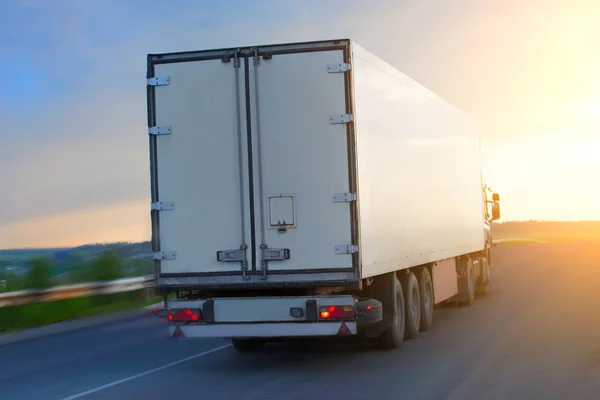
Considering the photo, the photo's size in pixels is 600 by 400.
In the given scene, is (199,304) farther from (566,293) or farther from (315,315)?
(566,293)

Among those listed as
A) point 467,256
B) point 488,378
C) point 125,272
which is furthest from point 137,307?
point 488,378

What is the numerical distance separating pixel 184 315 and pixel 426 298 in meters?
5.75

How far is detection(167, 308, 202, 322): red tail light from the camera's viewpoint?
12414 mm

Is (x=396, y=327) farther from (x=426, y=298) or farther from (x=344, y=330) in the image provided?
(x=426, y=298)

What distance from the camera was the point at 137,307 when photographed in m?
23.6

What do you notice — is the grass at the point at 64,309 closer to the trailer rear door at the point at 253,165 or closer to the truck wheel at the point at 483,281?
the truck wheel at the point at 483,281

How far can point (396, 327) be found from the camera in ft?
47.3

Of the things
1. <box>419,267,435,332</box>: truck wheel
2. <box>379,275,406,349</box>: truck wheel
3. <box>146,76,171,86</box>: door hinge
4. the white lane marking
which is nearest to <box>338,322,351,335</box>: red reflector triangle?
<box>379,275,406,349</box>: truck wheel

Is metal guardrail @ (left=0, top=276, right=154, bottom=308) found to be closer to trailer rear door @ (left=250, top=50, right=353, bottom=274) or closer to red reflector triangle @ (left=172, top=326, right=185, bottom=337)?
red reflector triangle @ (left=172, top=326, right=185, bottom=337)

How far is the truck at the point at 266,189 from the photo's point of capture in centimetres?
1207

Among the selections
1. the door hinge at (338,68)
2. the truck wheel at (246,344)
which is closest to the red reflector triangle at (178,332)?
the truck wheel at (246,344)

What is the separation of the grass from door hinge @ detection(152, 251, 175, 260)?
26.1 ft

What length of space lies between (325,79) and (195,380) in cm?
387

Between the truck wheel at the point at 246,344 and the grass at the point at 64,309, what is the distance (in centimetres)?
646
